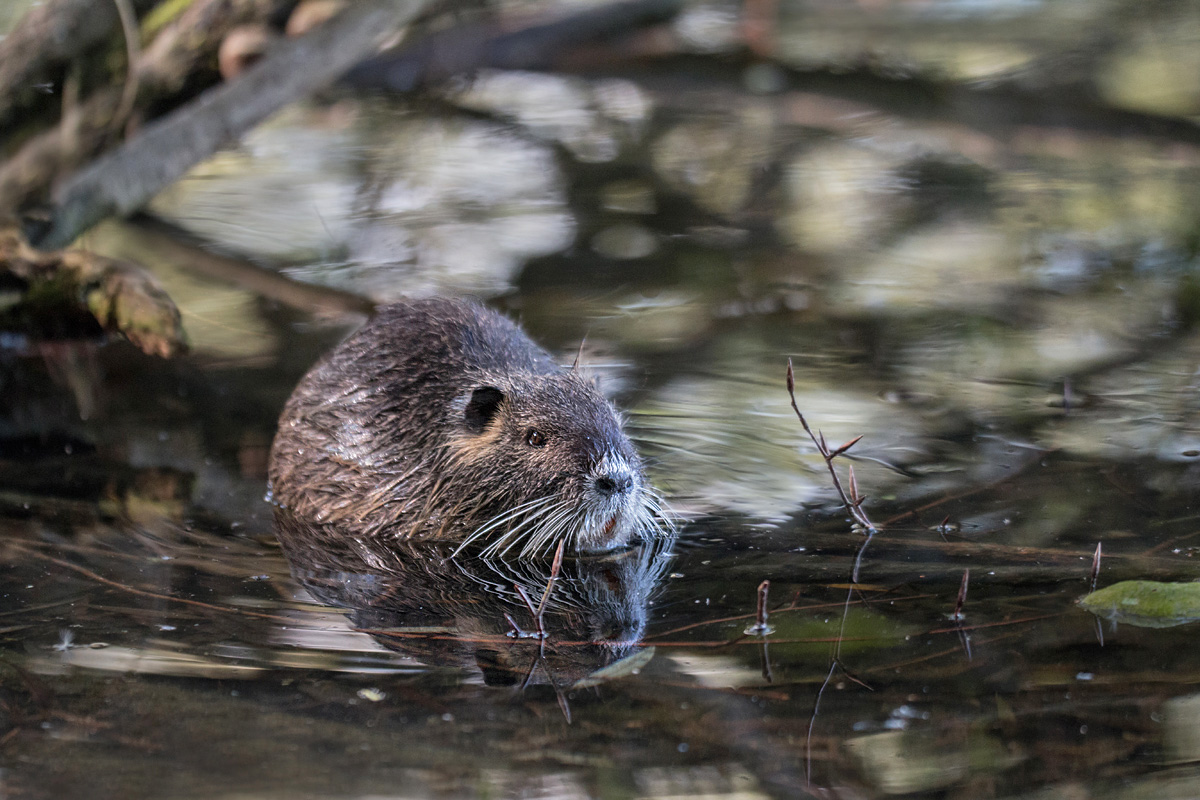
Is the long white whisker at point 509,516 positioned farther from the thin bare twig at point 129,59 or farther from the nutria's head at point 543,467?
the thin bare twig at point 129,59

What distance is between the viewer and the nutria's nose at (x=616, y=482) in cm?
370

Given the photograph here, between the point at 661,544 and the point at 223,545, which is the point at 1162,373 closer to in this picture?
the point at 661,544

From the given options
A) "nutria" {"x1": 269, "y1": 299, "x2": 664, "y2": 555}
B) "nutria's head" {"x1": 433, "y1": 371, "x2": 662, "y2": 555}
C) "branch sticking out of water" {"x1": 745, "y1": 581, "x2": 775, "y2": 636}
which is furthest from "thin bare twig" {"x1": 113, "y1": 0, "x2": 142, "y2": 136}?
"branch sticking out of water" {"x1": 745, "y1": 581, "x2": 775, "y2": 636}

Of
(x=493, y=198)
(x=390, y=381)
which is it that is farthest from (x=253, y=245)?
(x=390, y=381)

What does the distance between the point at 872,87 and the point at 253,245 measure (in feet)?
15.1

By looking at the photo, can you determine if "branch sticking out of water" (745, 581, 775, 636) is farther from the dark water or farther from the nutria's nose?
the nutria's nose

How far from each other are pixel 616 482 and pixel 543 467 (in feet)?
1.01

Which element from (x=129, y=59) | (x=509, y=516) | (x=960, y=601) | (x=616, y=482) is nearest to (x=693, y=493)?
(x=616, y=482)

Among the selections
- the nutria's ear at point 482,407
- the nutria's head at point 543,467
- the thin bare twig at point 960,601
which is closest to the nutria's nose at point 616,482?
the nutria's head at point 543,467

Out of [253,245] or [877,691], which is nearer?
[877,691]

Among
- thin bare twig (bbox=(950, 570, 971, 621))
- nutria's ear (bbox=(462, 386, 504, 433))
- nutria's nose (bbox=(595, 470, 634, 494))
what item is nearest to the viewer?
thin bare twig (bbox=(950, 570, 971, 621))

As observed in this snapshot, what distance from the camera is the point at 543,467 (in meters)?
3.92

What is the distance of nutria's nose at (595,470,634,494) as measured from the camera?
3.70 metres

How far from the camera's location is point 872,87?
9.38 m
